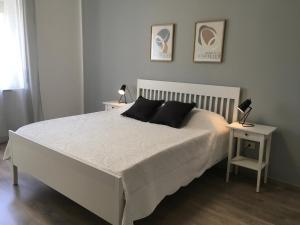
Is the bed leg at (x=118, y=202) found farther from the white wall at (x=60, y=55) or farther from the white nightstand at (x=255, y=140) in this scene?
the white wall at (x=60, y=55)

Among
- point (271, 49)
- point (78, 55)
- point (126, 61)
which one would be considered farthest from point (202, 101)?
point (78, 55)

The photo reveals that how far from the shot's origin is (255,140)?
2.79 m

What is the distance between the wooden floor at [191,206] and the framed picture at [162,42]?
6.03 ft

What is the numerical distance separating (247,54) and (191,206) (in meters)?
1.85

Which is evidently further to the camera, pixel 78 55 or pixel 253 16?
pixel 78 55

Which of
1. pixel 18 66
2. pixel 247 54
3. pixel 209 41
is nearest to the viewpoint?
pixel 247 54

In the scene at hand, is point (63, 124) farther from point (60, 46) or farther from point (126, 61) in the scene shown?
point (60, 46)

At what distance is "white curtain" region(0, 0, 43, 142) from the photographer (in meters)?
3.86

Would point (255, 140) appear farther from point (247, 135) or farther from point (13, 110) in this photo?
point (13, 110)

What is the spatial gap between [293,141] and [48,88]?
381cm

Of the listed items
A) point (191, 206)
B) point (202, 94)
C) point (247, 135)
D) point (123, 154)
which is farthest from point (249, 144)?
point (123, 154)

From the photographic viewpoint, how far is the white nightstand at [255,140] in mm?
2742

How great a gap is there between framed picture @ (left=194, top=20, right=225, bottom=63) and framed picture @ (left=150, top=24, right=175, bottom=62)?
1.34 ft

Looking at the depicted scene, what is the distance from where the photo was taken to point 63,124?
297cm
